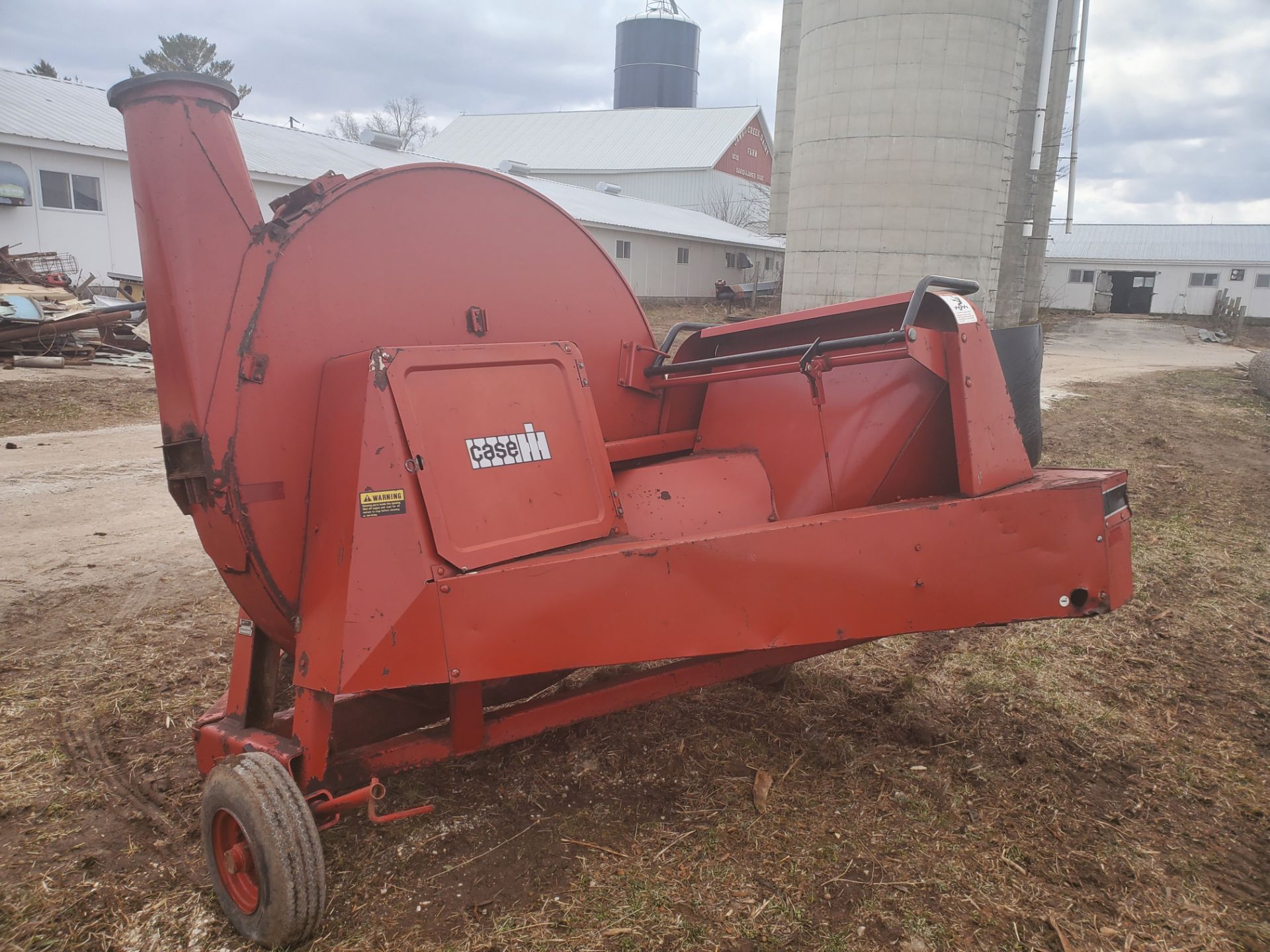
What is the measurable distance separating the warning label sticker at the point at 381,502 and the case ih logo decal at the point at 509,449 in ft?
0.85

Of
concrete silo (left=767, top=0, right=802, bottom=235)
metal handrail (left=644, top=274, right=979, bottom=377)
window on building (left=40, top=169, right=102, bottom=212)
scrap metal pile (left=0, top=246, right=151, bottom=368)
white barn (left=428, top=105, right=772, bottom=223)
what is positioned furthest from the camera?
white barn (left=428, top=105, right=772, bottom=223)

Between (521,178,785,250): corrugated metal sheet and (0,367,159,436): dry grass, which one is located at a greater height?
(521,178,785,250): corrugated metal sheet

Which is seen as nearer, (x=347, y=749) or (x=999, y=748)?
(x=347, y=749)

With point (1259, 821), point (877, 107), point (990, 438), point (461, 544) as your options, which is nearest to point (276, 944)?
point (461, 544)

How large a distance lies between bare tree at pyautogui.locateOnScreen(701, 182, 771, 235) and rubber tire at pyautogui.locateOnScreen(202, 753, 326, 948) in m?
37.2

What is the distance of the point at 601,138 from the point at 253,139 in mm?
22272

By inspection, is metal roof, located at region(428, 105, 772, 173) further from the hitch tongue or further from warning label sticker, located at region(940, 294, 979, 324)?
the hitch tongue

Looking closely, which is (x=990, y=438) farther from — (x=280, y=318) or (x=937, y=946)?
(x=280, y=318)

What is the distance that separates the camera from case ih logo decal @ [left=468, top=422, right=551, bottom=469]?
101 inches

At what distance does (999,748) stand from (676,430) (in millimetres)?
1708

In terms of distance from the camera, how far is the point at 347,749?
2777 millimetres

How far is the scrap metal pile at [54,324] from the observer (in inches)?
488

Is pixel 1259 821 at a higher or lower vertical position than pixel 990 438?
lower

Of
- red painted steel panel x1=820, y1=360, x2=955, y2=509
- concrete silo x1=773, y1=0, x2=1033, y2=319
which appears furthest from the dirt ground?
concrete silo x1=773, y1=0, x2=1033, y2=319
